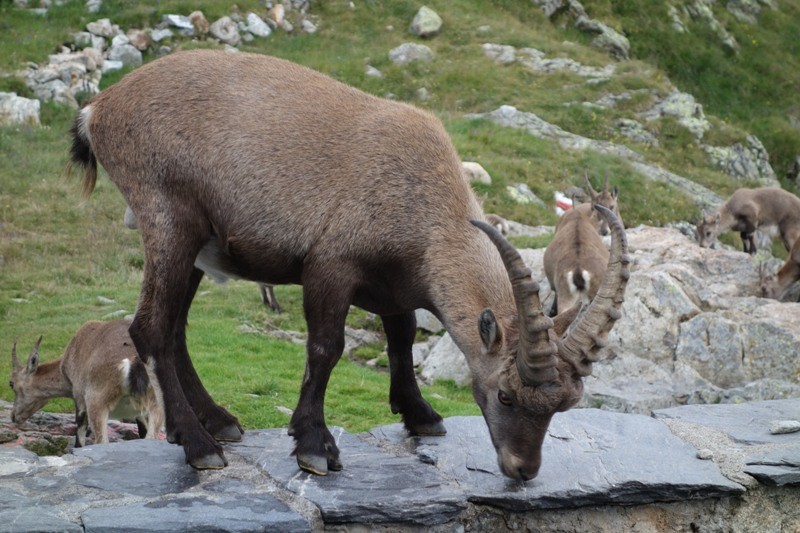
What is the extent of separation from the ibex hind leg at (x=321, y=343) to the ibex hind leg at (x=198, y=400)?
2.66 ft

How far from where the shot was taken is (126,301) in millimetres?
16641

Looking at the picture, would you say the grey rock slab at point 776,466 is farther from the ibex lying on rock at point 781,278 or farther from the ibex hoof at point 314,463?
the ibex lying on rock at point 781,278

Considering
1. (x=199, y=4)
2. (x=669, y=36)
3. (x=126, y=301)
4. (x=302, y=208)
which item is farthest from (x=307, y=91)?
(x=669, y=36)

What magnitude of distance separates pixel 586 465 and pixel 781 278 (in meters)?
14.0

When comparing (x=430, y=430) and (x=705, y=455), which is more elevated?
(x=705, y=455)

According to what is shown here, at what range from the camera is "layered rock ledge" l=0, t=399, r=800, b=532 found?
520 centimetres

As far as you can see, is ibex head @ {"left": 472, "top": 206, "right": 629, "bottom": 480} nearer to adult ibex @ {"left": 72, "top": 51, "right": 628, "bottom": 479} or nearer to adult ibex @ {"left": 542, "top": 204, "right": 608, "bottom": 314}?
adult ibex @ {"left": 72, "top": 51, "right": 628, "bottom": 479}

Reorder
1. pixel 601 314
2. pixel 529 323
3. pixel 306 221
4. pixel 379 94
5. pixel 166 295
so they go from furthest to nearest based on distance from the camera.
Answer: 1. pixel 379 94
2. pixel 166 295
3. pixel 306 221
4. pixel 601 314
5. pixel 529 323

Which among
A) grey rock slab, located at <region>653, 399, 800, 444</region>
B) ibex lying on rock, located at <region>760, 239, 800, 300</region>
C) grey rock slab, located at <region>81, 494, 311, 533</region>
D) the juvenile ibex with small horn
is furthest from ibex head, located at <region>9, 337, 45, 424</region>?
ibex lying on rock, located at <region>760, 239, 800, 300</region>

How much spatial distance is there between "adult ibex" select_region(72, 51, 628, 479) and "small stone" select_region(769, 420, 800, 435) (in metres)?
2.21

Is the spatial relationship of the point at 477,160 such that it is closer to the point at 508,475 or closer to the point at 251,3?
the point at 251,3

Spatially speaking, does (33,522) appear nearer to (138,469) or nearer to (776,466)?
(138,469)

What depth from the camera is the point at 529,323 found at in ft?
17.6

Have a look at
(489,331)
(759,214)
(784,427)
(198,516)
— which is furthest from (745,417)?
(759,214)
